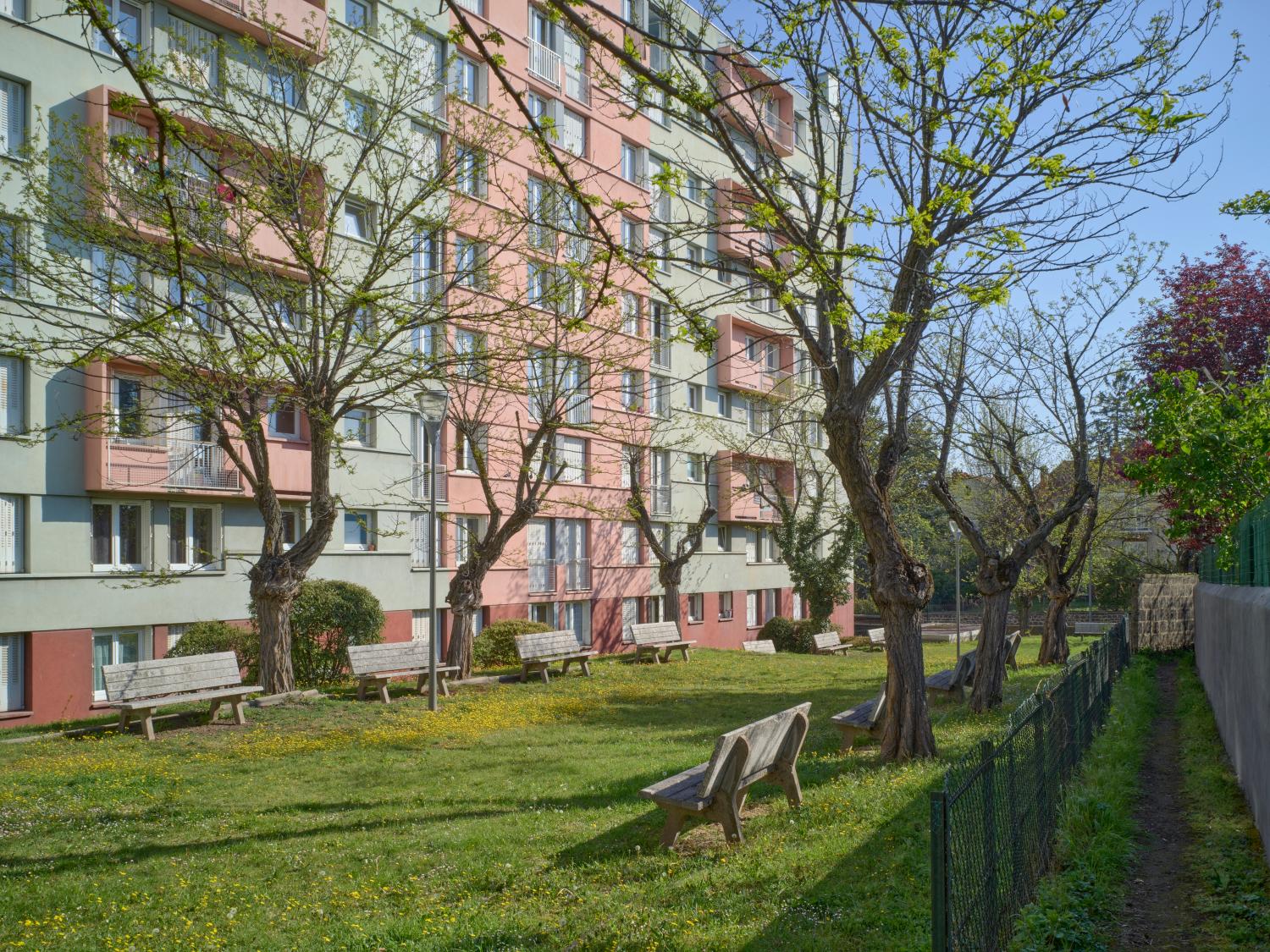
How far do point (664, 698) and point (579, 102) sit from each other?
20.9 meters

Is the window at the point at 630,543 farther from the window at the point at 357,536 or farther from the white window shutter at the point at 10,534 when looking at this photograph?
the white window shutter at the point at 10,534

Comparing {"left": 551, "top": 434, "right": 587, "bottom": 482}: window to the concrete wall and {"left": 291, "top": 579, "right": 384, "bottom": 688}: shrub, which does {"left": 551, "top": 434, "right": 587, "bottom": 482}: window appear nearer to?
{"left": 291, "top": 579, "right": 384, "bottom": 688}: shrub

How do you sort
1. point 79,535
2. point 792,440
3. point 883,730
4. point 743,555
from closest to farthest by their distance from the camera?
1. point 883,730
2. point 79,535
3. point 792,440
4. point 743,555

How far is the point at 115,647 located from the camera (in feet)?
71.0

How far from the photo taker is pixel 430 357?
15.5 m

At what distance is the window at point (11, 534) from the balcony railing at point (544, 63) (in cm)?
1889

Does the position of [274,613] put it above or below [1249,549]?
below

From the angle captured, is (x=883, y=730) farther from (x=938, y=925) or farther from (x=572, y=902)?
(x=938, y=925)

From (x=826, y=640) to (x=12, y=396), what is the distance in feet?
77.1

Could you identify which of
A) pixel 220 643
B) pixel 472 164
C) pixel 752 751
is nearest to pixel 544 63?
pixel 472 164

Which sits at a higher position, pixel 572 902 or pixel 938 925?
pixel 938 925

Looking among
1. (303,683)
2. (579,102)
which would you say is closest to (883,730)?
(303,683)

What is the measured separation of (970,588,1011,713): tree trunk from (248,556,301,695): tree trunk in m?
10.4

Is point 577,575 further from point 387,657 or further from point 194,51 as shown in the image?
point 194,51
